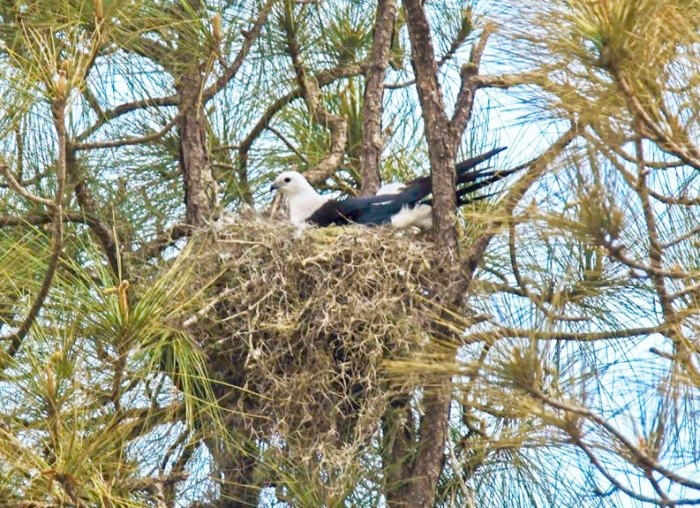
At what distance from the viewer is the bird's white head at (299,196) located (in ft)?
16.8

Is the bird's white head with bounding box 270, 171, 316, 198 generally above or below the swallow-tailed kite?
→ above

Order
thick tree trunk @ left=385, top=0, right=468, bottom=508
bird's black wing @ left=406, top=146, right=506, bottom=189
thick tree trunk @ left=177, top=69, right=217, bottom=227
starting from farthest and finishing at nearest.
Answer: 1. thick tree trunk @ left=177, top=69, right=217, bottom=227
2. bird's black wing @ left=406, top=146, right=506, bottom=189
3. thick tree trunk @ left=385, top=0, right=468, bottom=508

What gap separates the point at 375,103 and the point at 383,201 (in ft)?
1.51

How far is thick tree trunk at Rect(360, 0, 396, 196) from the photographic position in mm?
5125

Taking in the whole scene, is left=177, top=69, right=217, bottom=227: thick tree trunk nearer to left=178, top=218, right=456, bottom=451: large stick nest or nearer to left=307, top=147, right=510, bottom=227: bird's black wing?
left=178, top=218, right=456, bottom=451: large stick nest

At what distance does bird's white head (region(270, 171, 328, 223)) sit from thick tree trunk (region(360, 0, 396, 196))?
171 millimetres

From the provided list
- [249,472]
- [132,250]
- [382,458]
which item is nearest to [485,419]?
[382,458]

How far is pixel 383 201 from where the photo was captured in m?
4.86

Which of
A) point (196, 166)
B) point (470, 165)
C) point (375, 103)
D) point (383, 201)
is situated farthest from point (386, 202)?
point (196, 166)

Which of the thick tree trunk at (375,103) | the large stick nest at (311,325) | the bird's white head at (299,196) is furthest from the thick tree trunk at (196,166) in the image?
the thick tree trunk at (375,103)

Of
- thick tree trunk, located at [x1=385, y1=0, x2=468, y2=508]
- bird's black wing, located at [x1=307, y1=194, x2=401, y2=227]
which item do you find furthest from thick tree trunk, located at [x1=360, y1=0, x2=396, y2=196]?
thick tree trunk, located at [x1=385, y1=0, x2=468, y2=508]

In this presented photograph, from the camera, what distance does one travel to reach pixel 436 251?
440cm

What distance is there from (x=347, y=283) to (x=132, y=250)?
1053mm

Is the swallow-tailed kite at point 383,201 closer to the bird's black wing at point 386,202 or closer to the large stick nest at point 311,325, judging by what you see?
the bird's black wing at point 386,202
